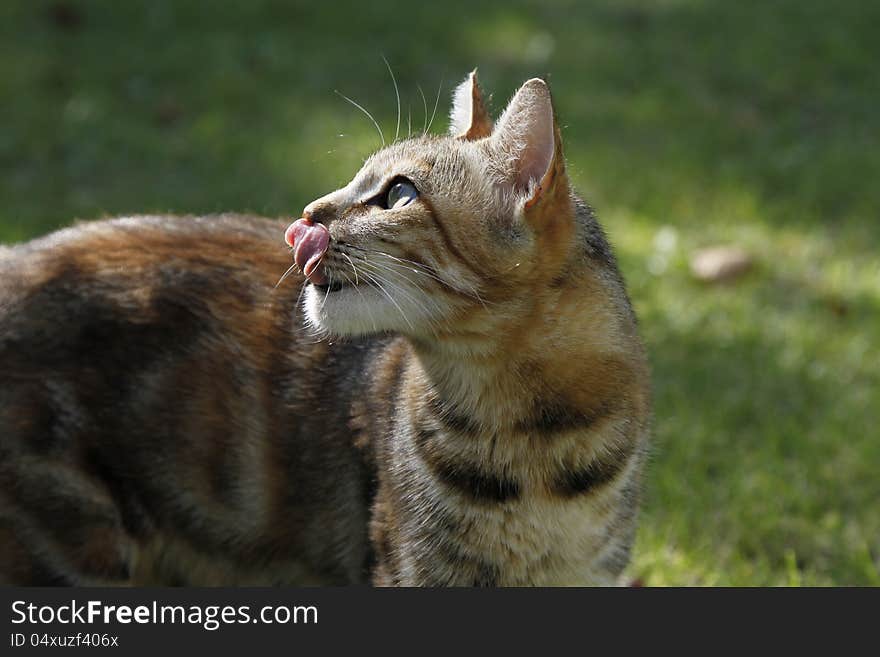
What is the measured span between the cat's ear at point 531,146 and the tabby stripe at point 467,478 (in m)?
0.65

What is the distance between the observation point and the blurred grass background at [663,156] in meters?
4.03

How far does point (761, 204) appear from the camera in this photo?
5.78m

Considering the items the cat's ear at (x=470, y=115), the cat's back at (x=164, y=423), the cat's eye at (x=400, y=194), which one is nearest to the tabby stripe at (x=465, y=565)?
the cat's back at (x=164, y=423)

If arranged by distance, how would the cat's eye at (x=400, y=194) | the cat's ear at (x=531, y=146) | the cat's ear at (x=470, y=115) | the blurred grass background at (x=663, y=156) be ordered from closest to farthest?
the cat's ear at (x=531, y=146), the cat's eye at (x=400, y=194), the cat's ear at (x=470, y=115), the blurred grass background at (x=663, y=156)

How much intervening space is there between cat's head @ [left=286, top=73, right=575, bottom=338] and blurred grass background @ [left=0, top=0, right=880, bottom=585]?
1.13 m

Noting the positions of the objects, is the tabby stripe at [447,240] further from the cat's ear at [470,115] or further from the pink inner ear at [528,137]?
the cat's ear at [470,115]

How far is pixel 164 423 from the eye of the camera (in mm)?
3102

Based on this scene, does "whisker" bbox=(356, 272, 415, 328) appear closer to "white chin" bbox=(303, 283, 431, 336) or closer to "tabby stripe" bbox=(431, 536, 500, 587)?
"white chin" bbox=(303, 283, 431, 336)

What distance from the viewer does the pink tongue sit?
8.52 ft

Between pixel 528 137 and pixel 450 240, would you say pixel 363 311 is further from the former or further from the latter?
pixel 528 137

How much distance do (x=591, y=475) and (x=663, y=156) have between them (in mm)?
3699

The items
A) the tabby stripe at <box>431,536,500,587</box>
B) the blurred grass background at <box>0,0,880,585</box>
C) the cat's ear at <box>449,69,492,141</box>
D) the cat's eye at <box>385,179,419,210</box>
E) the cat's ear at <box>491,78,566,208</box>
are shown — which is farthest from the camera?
the blurred grass background at <box>0,0,880,585</box>

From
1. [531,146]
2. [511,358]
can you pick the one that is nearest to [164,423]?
[511,358]

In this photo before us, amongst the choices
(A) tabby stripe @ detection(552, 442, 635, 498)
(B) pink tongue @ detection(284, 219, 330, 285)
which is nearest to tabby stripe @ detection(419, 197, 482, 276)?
(B) pink tongue @ detection(284, 219, 330, 285)
